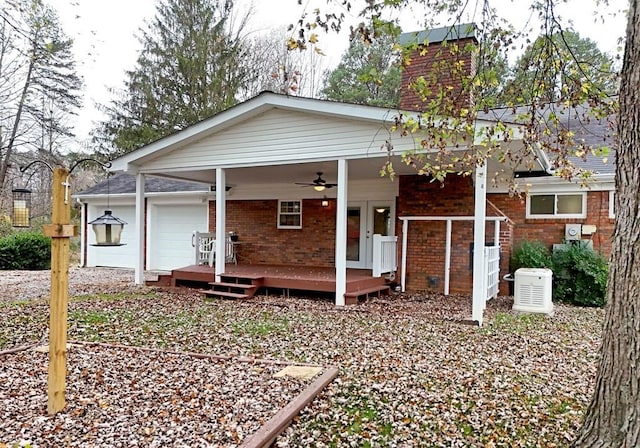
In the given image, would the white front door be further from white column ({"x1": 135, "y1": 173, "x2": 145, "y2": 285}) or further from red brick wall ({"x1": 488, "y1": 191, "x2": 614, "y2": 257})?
white column ({"x1": 135, "y1": 173, "x2": 145, "y2": 285})

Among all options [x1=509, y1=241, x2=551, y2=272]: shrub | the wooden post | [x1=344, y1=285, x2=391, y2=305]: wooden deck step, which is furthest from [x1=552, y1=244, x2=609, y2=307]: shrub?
the wooden post

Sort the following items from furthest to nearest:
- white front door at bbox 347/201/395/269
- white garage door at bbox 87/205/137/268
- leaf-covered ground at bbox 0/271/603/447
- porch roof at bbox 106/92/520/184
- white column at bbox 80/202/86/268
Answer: white column at bbox 80/202/86/268
white garage door at bbox 87/205/137/268
white front door at bbox 347/201/395/269
porch roof at bbox 106/92/520/184
leaf-covered ground at bbox 0/271/603/447

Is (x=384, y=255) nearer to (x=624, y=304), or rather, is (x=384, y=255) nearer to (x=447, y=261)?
(x=447, y=261)

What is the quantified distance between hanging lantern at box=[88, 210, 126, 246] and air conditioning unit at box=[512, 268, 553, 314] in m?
6.64

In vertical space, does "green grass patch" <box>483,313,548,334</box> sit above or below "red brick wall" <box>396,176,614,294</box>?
below

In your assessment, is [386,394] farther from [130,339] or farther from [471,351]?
[130,339]

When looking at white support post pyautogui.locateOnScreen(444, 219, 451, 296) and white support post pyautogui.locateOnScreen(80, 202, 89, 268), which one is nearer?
white support post pyautogui.locateOnScreen(444, 219, 451, 296)

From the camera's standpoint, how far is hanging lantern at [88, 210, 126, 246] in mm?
5363

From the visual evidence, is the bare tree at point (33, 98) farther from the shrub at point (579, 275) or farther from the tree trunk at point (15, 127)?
the shrub at point (579, 275)

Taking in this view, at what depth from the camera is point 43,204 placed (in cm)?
2158

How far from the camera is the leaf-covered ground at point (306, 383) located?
9.98ft

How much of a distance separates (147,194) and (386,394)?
38.5 ft

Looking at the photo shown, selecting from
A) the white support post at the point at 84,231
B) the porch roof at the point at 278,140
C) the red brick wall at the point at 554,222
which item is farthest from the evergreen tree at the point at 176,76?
the red brick wall at the point at 554,222

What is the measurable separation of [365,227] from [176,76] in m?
14.3
